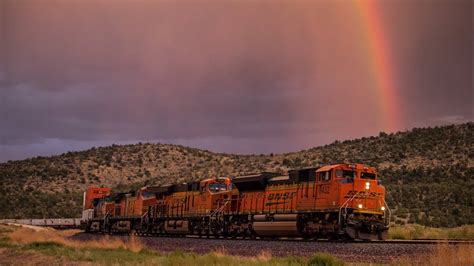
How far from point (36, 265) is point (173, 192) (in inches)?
932

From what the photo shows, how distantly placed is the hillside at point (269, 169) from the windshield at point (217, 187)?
51.6 feet

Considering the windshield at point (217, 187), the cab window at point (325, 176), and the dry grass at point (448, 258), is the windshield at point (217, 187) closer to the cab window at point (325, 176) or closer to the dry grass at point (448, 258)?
the cab window at point (325, 176)

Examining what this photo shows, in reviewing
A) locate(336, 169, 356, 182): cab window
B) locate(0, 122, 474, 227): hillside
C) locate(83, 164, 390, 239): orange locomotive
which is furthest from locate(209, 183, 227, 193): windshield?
locate(0, 122, 474, 227): hillside

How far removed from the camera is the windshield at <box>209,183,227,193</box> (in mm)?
37778

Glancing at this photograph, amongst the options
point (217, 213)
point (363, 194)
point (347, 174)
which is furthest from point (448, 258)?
point (217, 213)

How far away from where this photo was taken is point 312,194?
2791cm

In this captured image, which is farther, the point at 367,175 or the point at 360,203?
the point at 367,175

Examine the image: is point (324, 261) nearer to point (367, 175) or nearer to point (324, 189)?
point (324, 189)

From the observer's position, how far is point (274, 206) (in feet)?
100

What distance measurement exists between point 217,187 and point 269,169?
4580 cm

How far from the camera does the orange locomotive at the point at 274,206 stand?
26.0 m

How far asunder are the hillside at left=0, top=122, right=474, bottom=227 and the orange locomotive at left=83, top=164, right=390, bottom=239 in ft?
49.7

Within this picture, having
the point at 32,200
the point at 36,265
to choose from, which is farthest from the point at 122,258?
the point at 32,200

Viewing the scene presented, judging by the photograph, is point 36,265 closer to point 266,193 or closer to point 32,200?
point 266,193
